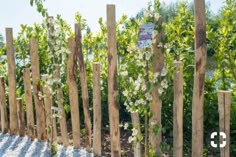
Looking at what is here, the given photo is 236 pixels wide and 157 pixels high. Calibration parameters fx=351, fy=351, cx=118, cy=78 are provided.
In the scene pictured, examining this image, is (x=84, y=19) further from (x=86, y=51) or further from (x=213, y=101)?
(x=213, y=101)

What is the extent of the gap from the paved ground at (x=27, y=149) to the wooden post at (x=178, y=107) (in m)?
0.99

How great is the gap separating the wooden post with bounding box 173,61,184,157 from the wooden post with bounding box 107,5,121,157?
1.95ft

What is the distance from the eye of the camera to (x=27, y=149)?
3.62 m

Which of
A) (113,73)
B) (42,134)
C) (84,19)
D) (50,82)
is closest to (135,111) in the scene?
(113,73)

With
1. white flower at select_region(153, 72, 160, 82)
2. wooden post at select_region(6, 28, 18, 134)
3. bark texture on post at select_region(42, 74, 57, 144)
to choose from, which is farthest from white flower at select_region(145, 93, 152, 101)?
wooden post at select_region(6, 28, 18, 134)

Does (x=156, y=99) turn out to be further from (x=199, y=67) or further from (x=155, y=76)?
(x=199, y=67)

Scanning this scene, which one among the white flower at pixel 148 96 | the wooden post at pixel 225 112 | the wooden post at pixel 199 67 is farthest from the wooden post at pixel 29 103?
the wooden post at pixel 225 112

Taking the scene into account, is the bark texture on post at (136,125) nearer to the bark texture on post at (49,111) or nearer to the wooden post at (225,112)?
the wooden post at (225,112)

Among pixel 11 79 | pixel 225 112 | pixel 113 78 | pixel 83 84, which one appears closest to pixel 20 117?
pixel 11 79

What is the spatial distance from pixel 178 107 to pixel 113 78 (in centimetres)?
→ 67

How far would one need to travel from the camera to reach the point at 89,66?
4195 mm

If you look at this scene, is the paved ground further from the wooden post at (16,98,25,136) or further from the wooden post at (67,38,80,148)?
the wooden post at (67,38,80,148)

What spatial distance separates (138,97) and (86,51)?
177cm

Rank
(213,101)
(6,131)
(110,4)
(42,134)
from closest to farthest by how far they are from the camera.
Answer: (110,4) → (213,101) → (42,134) → (6,131)
